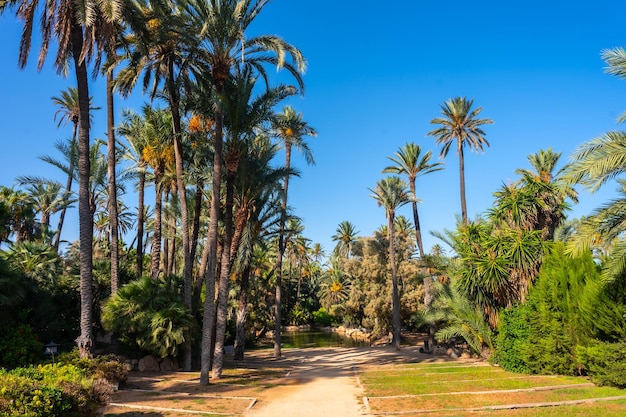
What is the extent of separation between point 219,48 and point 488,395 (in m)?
15.2

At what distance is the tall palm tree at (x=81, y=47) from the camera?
1293cm

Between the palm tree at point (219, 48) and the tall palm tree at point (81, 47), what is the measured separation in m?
3.52

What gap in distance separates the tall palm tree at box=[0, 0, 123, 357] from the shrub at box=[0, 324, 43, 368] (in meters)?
3.93

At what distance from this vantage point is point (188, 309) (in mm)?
18281

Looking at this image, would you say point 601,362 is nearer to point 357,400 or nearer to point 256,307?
point 357,400

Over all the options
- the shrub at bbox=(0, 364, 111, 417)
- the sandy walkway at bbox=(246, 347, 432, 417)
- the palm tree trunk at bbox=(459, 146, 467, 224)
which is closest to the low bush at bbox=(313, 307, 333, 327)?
the palm tree trunk at bbox=(459, 146, 467, 224)

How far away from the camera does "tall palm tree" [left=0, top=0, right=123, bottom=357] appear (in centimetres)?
1293

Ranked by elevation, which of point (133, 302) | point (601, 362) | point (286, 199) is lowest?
point (601, 362)

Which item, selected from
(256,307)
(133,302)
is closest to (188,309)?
(133,302)

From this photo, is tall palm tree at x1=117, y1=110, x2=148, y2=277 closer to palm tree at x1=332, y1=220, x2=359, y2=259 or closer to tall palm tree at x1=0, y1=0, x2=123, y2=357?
tall palm tree at x1=0, y1=0, x2=123, y2=357

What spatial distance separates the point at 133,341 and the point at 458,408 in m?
14.5

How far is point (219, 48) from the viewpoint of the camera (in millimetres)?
15992

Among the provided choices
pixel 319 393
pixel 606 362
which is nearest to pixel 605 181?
pixel 606 362

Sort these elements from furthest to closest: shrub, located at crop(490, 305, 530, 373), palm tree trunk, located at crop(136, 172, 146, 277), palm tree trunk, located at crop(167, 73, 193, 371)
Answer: palm tree trunk, located at crop(136, 172, 146, 277) → palm tree trunk, located at crop(167, 73, 193, 371) → shrub, located at crop(490, 305, 530, 373)
